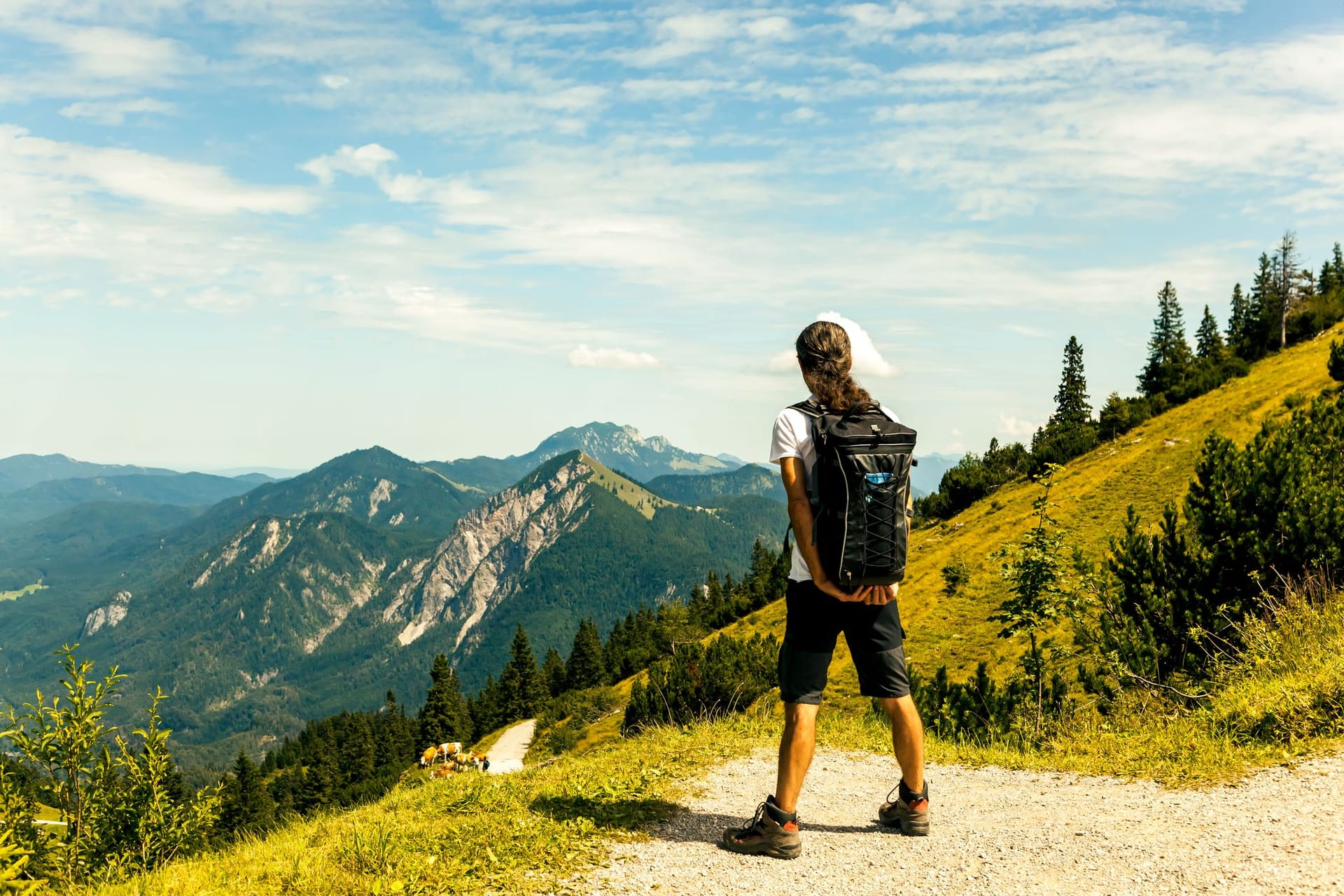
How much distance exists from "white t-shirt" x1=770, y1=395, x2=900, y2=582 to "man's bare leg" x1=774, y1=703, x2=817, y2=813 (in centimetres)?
108

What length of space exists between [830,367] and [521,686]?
104623mm

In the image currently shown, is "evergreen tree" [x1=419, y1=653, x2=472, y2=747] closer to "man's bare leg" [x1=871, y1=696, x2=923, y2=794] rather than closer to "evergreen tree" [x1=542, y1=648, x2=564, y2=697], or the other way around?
"evergreen tree" [x1=542, y1=648, x2=564, y2=697]

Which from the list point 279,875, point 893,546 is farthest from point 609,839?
point 893,546

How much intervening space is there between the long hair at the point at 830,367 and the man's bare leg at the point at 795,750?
2.31 m

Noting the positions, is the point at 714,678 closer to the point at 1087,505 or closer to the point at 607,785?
the point at 607,785

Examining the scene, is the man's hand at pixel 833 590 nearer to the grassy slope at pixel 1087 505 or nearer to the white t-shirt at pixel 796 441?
the white t-shirt at pixel 796 441

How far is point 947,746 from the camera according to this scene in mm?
9016

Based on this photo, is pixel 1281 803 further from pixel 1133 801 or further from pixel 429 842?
pixel 429 842

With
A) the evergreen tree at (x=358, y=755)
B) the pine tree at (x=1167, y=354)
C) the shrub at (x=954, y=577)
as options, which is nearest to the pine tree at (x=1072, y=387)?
the pine tree at (x=1167, y=354)

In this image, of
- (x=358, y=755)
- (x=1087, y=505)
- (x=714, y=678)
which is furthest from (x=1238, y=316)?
(x=358, y=755)

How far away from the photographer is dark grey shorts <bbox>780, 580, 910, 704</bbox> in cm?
580

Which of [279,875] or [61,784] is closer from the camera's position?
[279,875]

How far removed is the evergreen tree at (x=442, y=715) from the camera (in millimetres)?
92000

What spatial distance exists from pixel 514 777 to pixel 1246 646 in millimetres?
9079
